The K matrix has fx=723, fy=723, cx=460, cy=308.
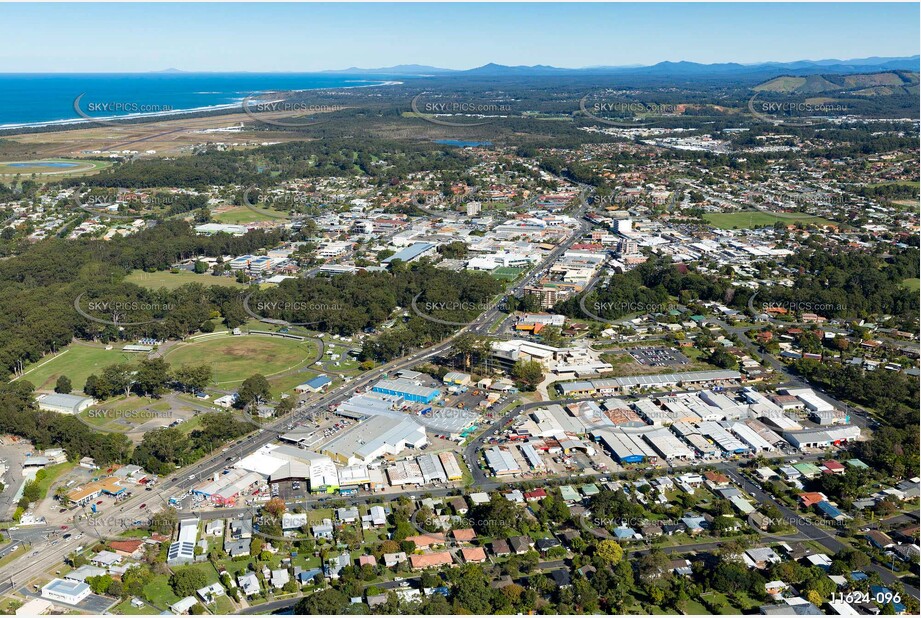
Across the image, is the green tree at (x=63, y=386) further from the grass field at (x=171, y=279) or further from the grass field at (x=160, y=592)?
the grass field at (x=171, y=279)

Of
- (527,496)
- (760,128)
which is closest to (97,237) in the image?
(527,496)

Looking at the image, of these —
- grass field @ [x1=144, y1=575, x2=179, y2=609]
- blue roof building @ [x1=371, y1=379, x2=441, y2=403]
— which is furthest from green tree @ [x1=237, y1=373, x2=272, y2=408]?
grass field @ [x1=144, y1=575, x2=179, y2=609]

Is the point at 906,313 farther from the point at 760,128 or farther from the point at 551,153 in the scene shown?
the point at 760,128

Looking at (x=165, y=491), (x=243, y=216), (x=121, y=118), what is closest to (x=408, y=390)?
(x=165, y=491)

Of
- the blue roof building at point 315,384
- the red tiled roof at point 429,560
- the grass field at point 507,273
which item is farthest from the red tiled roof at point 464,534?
the grass field at point 507,273

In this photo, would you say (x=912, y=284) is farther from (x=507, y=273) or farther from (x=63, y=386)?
(x=63, y=386)

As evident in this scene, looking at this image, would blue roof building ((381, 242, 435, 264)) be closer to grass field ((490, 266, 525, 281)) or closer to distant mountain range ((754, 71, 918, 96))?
grass field ((490, 266, 525, 281))
